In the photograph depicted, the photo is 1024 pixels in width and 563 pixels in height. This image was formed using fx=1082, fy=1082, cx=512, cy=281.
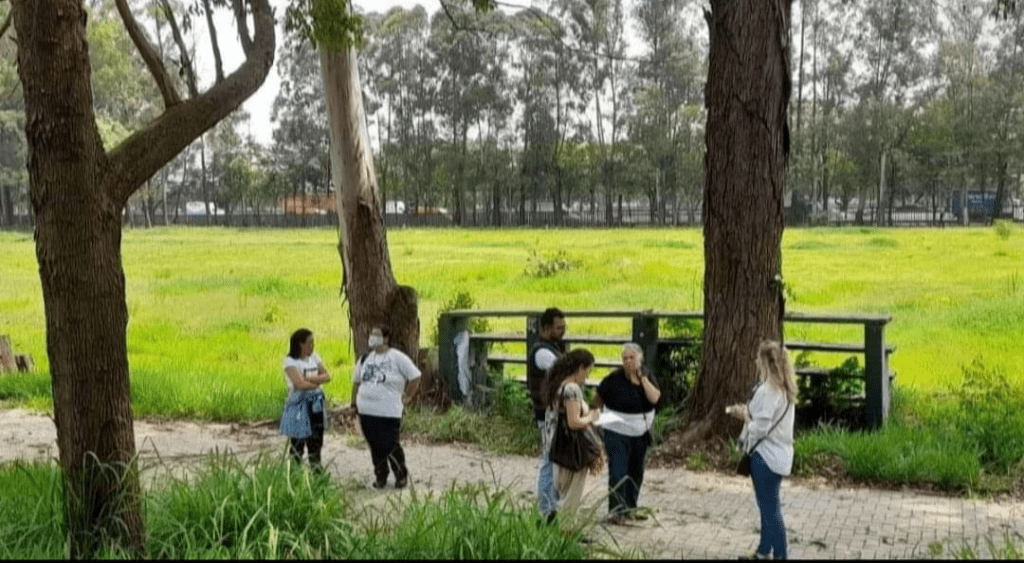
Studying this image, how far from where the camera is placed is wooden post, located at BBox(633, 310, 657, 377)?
1145 cm

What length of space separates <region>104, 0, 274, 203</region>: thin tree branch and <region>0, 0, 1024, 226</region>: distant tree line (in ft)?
183

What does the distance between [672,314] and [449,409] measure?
2783 millimetres

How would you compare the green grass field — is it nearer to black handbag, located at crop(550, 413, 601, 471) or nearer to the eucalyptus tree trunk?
black handbag, located at crop(550, 413, 601, 471)

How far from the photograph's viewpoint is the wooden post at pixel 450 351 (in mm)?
12570

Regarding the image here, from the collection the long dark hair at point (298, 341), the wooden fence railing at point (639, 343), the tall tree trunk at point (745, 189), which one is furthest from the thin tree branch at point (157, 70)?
the tall tree trunk at point (745, 189)

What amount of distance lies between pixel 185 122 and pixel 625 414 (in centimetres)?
356

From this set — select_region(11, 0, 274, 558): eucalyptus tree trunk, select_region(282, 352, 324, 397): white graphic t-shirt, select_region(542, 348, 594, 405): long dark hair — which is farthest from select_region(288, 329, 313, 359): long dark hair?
select_region(11, 0, 274, 558): eucalyptus tree trunk

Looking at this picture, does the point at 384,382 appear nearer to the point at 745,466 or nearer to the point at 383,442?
the point at 383,442

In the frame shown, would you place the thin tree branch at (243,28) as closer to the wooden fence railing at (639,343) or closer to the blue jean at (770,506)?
the wooden fence railing at (639,343)

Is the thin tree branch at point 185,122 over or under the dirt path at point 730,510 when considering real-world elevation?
over

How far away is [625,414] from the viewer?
24.6 feet

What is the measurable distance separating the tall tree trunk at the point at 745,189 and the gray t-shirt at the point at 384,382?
10.4 feet

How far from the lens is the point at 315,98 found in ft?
233

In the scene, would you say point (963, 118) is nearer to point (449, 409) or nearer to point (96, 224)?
point (449, 409)
